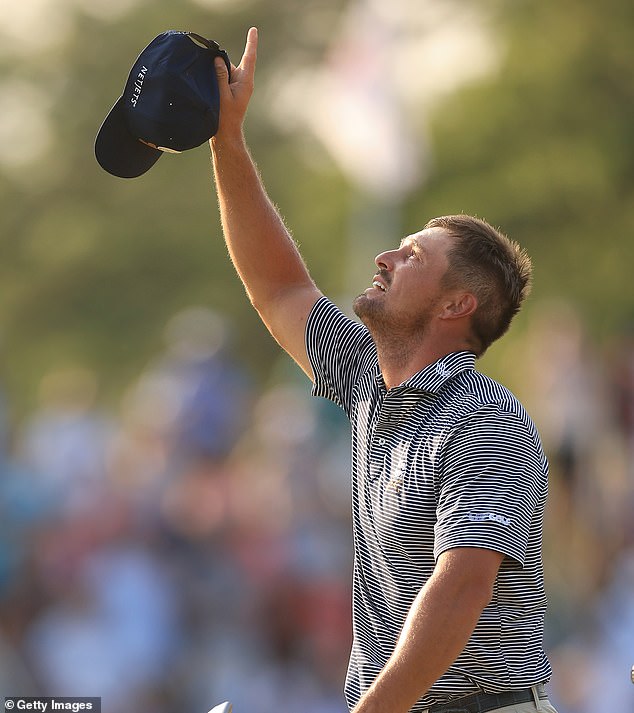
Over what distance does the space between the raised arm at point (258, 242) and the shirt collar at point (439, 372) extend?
0.64 meters

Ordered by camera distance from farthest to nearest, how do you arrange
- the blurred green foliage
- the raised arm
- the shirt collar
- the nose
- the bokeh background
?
the blurred green foliage < the bokeh background < the raised arm < the nose < the shirt collar

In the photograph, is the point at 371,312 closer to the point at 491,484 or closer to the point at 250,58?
the point at 491,484

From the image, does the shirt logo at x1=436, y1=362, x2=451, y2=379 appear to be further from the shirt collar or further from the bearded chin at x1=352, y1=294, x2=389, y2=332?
the bearded chin at x1=352, y1=294, x2=389, y2=332

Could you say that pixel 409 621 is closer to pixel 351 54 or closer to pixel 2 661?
pixel 2 661

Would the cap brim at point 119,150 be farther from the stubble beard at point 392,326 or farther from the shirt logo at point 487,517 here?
the shirt logo at point 487,517

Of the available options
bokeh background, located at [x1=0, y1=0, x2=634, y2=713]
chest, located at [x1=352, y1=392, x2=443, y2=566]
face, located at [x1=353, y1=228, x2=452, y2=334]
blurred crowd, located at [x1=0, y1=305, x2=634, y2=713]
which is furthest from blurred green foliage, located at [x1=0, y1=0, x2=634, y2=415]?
chest, located at [x1=352, y1=392, x2=443, y2=566]

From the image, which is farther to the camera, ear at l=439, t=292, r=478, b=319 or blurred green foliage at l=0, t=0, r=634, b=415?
blurred green foliage at l=0, t=0, r=634, b=415

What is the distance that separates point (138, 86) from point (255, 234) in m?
0.60

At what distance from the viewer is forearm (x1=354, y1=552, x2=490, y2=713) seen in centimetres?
305

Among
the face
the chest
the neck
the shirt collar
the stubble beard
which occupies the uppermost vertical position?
the face

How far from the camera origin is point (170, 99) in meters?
3.87

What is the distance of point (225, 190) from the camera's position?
4.26 m

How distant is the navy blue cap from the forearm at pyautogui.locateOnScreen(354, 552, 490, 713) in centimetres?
155

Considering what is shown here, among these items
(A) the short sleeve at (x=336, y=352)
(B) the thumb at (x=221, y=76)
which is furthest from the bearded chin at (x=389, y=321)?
(B) the thumb at (x=221, y=76)
